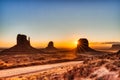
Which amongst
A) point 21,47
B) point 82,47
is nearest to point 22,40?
point 21,47

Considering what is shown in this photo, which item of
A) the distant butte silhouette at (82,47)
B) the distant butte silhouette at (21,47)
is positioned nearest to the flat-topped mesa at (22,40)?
the distant butte silhouette at (21,47)

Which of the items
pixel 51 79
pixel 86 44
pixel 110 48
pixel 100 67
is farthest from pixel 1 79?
pixel 86 44

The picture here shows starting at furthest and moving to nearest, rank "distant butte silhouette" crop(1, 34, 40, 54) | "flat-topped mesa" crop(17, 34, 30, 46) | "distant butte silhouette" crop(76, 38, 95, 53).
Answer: "distant butte silhouette" crop(1, 34, 40, 54)
"flat-topped mesa" crop(17, 34, 30, 46)
"distant butte silhouette" crop(76, 38, 95, 53)

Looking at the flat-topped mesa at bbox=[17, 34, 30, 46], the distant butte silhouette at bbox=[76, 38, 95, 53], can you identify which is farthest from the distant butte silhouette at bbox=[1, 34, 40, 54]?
the distant butte silhouette at bbox=[76, 38, 95, 53]

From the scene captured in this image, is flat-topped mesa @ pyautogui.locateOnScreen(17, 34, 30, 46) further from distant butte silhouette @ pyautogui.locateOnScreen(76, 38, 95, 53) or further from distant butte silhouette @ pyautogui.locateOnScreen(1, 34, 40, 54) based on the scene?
distant butte silhouette @ pyautogui.locateOnScreen(76, 38, 95, 53)

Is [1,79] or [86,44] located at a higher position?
[86,44]

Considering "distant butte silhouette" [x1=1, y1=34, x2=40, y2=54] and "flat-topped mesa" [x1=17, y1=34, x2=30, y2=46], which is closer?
"flat-topped mesa" [x1=17, y1=34, x2=30, y2=46]

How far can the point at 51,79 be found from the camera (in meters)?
34.5

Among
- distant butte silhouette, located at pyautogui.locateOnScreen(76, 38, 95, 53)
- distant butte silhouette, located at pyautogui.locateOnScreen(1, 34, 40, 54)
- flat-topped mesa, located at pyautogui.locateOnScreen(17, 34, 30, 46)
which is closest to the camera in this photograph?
distant butte silhouette, located at pyautogui.locateOnScreen(76, 38, 95, 53)

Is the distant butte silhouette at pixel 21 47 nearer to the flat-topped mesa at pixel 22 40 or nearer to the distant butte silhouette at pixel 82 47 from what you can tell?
the flat-topped mesa at pixel 22 40

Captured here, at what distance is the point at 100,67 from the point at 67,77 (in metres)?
4.28

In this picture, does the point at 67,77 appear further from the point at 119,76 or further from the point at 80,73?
the point at 119,76

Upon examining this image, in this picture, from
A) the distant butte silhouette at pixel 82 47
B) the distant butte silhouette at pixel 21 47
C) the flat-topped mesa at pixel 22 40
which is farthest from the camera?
the distant butte silhouette at pixel 21 47

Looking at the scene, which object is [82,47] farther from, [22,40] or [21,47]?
[21,47]
